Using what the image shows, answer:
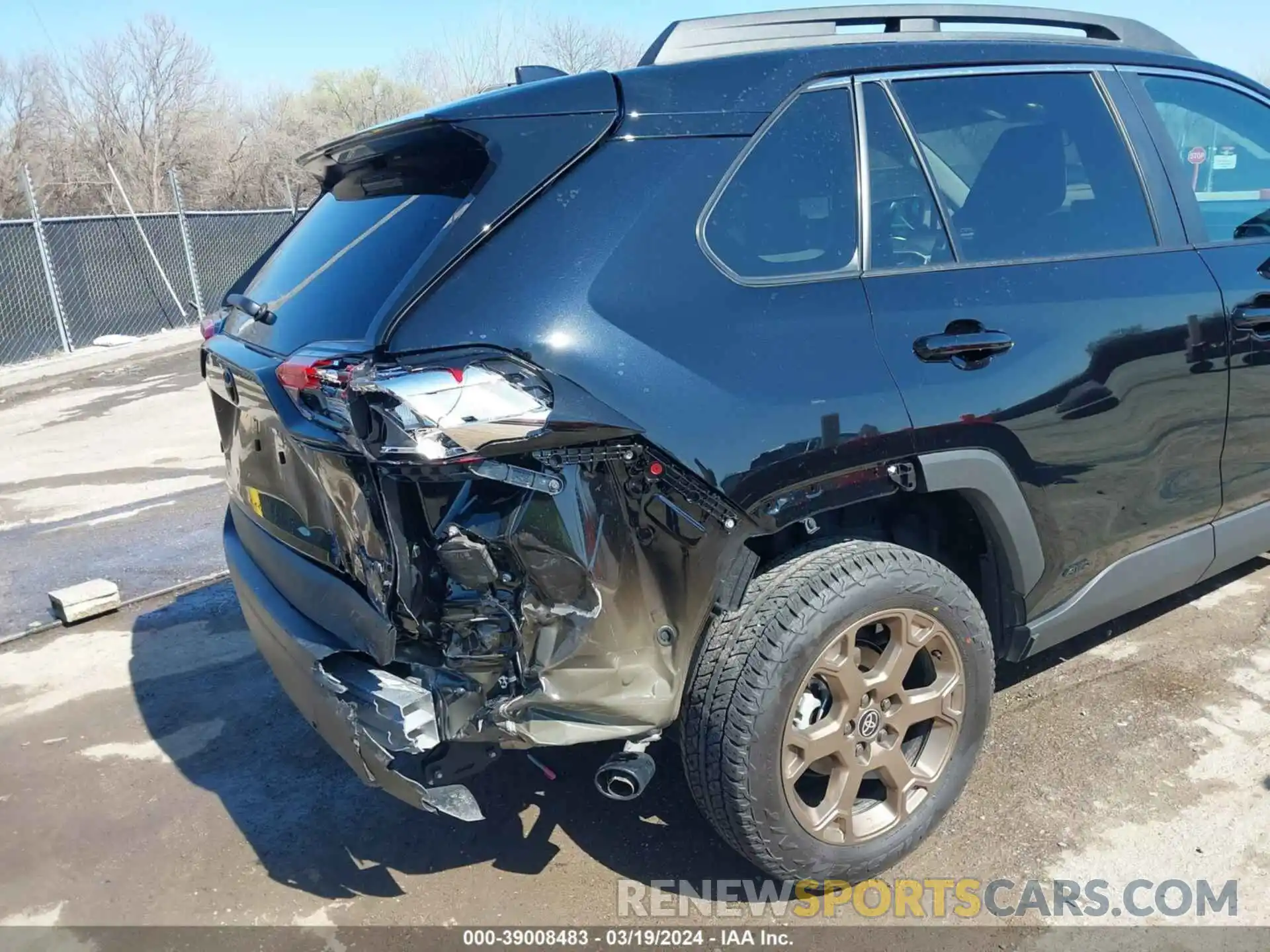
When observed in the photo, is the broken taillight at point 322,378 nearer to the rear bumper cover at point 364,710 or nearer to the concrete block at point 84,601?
the rear bumper cover at point 364,710

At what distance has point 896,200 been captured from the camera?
8.31 feet

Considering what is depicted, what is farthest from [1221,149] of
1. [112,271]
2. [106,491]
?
[112,271]

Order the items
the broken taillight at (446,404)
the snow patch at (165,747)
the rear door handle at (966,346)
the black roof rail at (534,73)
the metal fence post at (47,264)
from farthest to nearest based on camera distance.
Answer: the metal fence post at (47,264) < the snow patch at (165,747) < the black roof rail at (534,73) < the rear door handle at (966,346) < the broken taillight at (446,404)

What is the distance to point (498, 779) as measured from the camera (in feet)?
10.5

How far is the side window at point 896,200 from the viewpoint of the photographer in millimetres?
2506

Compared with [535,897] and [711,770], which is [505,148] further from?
[535,897]

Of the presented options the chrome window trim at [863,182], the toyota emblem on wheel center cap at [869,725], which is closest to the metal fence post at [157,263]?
the chrome window trim at [863,182]

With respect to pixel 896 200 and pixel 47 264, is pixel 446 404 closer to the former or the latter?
pixel 896 200

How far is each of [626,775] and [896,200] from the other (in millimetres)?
1590

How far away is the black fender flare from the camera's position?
2.45 m

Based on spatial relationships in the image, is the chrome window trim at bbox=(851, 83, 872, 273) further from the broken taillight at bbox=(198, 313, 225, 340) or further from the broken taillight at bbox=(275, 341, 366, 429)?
the broken taillight at bbox=(198, 313, 225, 340)

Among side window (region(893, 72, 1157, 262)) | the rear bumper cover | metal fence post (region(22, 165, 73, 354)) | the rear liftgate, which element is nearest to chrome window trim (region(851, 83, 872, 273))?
side window (region(893, 72, 1157, 262))

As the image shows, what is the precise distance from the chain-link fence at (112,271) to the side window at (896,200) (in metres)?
11.2

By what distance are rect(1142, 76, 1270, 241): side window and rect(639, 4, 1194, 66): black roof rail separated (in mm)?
197
